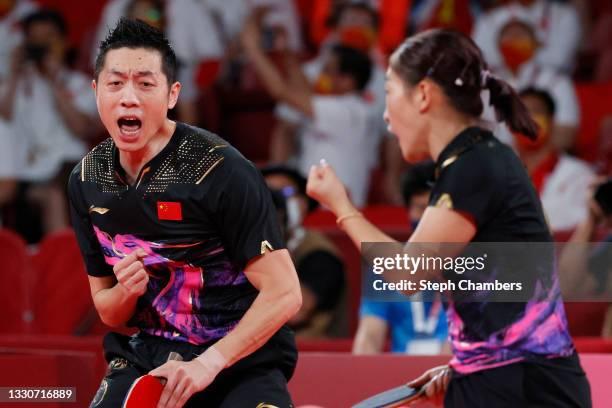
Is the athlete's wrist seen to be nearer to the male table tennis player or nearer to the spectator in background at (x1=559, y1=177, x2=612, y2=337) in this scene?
the male table tennis player

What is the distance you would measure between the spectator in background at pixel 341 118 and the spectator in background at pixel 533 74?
2.78 ft

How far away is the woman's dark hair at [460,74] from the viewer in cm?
272

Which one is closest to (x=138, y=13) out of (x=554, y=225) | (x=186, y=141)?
(x=554, y=225)

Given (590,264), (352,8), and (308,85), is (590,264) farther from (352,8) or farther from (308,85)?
(352,8)

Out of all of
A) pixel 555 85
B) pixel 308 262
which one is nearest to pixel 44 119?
pixel 308 262

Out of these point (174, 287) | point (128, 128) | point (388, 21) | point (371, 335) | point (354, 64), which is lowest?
point (371, 335)

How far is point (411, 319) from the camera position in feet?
14.8

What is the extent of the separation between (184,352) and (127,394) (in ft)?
0.65

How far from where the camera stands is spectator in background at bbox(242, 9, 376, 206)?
6273 millimetres

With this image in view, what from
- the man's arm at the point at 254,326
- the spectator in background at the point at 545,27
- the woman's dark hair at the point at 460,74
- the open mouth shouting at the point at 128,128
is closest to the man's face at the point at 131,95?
the open mouth shouting at the point at 128,128

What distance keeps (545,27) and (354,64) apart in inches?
57.3

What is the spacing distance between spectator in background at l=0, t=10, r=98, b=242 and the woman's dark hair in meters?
4.21

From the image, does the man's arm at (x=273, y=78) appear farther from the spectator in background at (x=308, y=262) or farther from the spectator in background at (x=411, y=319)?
the spectator in background at (x=411, y=319)

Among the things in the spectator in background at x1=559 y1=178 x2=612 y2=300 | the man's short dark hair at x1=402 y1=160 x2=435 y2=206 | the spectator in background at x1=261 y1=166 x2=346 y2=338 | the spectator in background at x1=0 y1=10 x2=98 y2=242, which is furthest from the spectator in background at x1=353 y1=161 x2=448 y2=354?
the spectator in background at x1=0 y1=10 x2=98 y2=242
